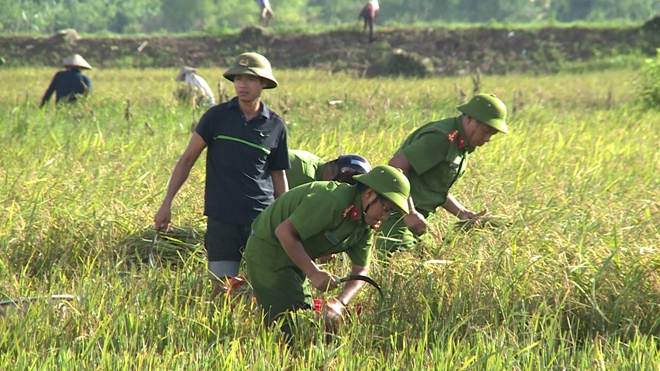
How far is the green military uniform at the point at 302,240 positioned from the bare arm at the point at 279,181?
23.9 inches

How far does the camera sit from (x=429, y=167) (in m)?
4.48

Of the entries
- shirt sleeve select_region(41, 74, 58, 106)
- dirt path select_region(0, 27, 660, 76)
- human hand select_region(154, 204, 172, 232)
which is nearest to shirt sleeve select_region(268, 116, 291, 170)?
human hand select_region(154, 204, 172, 232)

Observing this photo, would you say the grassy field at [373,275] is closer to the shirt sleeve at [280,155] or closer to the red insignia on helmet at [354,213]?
the red insignia on helmet at [354,213]

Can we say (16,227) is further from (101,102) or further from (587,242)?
(101,102)

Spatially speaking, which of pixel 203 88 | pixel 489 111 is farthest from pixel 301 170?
pixel 203 88

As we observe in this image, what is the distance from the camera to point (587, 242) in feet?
14.7

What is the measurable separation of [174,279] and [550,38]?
→ 2618cm

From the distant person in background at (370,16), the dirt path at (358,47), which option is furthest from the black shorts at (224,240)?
the distant person in background at (370,16)

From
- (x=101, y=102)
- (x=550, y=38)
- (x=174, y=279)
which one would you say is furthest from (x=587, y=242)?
(x=550, y=38)

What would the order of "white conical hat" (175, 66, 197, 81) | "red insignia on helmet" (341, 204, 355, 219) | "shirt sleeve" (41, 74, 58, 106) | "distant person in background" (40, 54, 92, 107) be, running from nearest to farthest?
"red insignia on helmet" (341, 204, 355, 219)
"shirt sleeve" (41, 74, 58, 106)
"distant person in background" (40, 54, 92, 107)
"white conical hat" (175, 66, 197, 81)

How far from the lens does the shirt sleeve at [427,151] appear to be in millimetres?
4453

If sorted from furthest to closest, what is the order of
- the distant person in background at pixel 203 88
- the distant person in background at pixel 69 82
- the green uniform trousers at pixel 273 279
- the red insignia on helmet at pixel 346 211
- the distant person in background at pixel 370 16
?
the distant person in background at pixel 370 16, the distant person in background at pixel 203 88, the distant person in background at pixel 69 82, the green uniform trousers at pixel 273 279, the red insignia on helmet at pixel 346 211

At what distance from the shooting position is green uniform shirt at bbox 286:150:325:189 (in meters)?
4.69

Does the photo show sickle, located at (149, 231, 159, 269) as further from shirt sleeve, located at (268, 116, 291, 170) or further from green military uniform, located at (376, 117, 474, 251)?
green military uniform, located at (376, 117, 474, 251)
